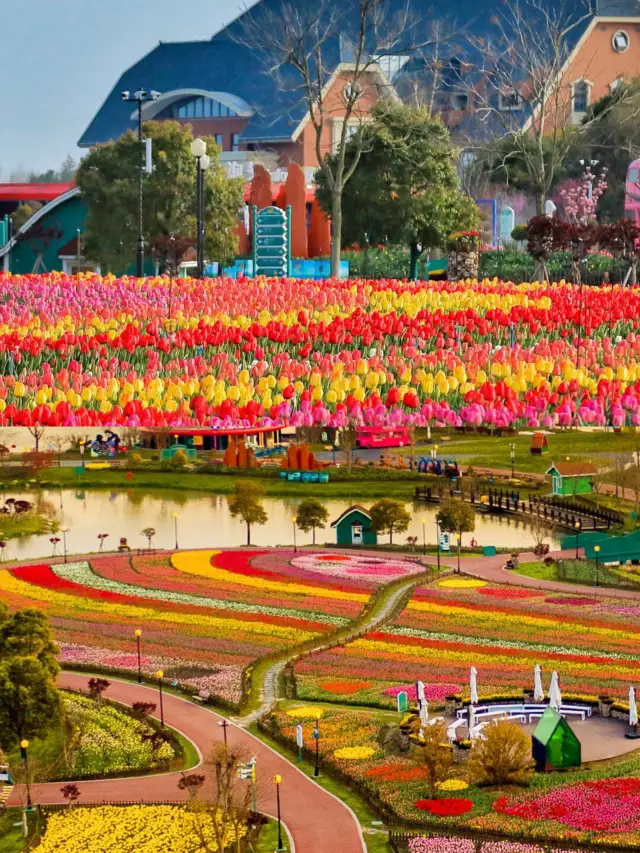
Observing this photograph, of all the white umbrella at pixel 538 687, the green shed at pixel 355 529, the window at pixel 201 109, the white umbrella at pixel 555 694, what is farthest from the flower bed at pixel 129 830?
the window at pixel 201 109

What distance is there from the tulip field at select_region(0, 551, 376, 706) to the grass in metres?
3.58

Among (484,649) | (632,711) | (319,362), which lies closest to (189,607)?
(484,649)

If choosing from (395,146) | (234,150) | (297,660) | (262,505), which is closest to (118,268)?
(395,146)

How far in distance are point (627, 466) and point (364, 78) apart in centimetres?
8452

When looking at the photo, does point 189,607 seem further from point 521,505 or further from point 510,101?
point 510,101

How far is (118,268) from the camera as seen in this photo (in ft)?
292

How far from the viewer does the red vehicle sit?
1826 inches

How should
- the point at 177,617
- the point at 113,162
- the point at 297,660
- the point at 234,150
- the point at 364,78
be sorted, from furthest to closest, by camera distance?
the point at 234,150
the point at 364,78
the point at 113,162
the point at 177,617
the point at 297,660

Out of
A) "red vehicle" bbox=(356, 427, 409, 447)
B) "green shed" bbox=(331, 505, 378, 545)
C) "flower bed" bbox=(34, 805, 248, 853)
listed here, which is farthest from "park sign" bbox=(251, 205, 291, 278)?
A: "flower bed" bbox=(34, 805, 248, 853)

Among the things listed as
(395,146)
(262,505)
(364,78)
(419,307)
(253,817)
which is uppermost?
(364,78)

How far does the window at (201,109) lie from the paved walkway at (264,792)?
104 metres

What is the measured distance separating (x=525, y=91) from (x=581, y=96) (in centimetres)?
695

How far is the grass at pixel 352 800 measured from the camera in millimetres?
33781

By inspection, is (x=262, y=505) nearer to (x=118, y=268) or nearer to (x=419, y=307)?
(x=419, y=307)
